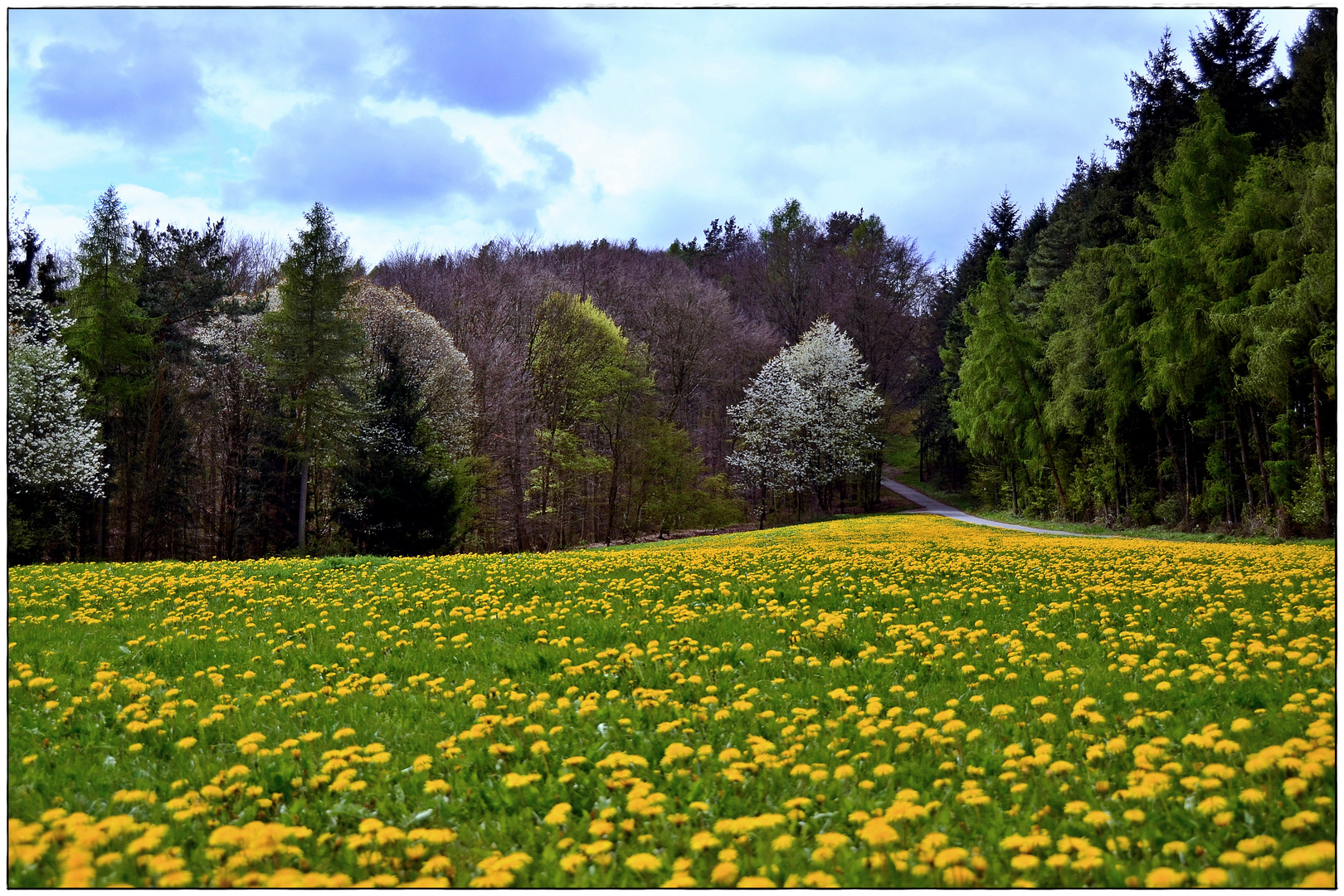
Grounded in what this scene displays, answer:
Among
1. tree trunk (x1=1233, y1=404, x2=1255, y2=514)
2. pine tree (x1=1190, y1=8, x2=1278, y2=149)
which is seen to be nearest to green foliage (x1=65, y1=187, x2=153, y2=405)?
tree trunk (x1=1233, y1=404, x2=1255, y2=514)

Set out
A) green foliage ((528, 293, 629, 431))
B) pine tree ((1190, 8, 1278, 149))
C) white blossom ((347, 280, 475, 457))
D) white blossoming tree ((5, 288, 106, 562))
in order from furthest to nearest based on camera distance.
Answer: green foliage ((528, 293, 629, 431)), white blossom ((347, 280, 475, 457)), pine tree ((1190, 8, 1278, 149)), white blossoming tree ((5, 288, 106, 562))

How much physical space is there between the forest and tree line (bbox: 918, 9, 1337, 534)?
0.11 metres

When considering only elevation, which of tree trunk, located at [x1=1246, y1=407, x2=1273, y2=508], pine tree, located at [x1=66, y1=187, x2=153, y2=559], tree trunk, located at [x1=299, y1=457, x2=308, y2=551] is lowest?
tree trunk, located at [x1=299, y1=457, x2=308, y2=551]

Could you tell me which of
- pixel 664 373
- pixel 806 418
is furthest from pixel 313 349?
pixel 806 418

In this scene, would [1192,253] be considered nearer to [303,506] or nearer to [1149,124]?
[1149,124]

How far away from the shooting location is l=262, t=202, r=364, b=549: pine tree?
24.1m

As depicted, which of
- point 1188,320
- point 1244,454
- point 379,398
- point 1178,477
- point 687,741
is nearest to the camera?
point 687,741

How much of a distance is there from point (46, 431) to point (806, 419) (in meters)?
31.0

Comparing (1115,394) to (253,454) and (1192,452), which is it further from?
(253,454)

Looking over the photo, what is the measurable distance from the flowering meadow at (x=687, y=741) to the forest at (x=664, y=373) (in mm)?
3750

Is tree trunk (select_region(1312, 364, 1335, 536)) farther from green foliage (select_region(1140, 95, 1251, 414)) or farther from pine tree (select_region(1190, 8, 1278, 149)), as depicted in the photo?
pine tree (select_region(1190, 8, 1278, 149))

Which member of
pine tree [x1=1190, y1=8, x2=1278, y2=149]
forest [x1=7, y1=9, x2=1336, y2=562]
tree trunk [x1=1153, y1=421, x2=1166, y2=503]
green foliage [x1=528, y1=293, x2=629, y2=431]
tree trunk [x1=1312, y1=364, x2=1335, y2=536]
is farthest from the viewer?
green foliage [x1=528, y1=293, x2=629, y2=431]

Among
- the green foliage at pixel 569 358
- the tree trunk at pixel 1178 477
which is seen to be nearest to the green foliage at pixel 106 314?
the green foliage at pixel 569 358

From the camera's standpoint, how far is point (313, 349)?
24266 mm
